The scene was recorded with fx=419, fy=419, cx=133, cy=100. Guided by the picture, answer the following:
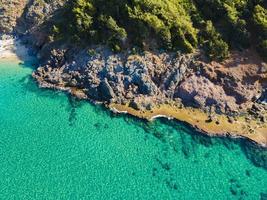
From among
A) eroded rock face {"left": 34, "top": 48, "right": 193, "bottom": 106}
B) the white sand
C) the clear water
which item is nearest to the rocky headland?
eroded rock face {"left": 34, "top": 48, "right": 193, "bottom": 106}

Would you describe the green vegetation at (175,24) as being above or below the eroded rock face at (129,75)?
above

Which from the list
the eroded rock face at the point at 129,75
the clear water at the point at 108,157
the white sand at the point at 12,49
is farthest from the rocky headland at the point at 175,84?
the white sand at the point at 12,49

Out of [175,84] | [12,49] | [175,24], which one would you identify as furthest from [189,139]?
[12,49]

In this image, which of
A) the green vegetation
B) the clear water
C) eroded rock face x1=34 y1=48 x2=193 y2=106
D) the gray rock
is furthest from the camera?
the green vegetation

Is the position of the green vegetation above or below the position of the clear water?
above

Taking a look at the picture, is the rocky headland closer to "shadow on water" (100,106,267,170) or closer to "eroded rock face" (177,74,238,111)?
"eroded rock face" (177,74,238,111)

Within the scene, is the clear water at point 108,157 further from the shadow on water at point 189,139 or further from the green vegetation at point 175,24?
the green vegetation at point 175,24
